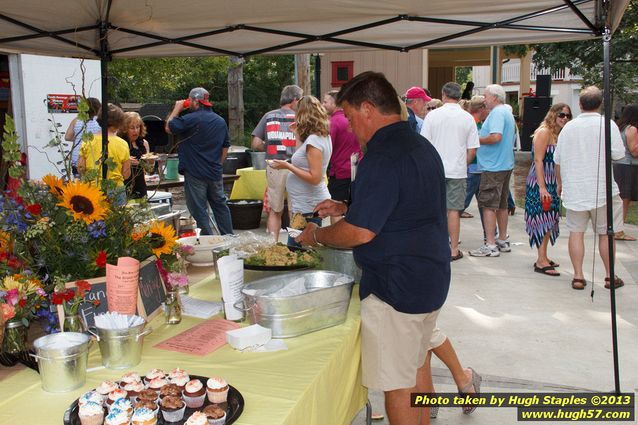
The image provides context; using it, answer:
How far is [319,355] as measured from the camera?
6.49 feet

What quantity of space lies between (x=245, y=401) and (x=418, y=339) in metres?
0.95

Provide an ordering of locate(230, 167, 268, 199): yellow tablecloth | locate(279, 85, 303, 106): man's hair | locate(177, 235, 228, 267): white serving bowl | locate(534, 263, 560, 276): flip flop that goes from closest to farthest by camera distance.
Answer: locate(177, 235, 228, 267): white serving bowl, locate(534, 263, 560, 276): flip flop, locate(279, 85, 303, 106): man's hair, locate(230, 167, 268, 199): yellow tablecloth

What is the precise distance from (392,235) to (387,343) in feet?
1.37

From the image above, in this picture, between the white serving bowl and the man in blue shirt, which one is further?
the man in blue shirt

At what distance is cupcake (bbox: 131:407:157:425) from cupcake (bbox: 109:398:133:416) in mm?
24

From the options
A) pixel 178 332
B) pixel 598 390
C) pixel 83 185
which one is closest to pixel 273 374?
pixel 178 332

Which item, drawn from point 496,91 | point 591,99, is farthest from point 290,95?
point 591,99

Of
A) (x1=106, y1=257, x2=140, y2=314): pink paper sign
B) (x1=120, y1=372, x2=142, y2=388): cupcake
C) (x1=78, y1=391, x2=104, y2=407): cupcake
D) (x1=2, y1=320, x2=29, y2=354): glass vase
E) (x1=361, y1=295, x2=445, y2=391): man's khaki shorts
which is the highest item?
(x1=106, y1=257, x2=140, y2=314): pink paper sign

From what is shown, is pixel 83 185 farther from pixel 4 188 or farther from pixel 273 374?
pixel 273 374

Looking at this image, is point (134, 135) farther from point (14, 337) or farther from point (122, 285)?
point (14, 337)

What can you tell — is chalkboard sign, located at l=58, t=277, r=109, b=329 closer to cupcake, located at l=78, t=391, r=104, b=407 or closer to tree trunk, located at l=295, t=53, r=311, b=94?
cupcake, located at l=78, t=391, r=104, b=407

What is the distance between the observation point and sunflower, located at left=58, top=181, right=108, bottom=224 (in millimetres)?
1953

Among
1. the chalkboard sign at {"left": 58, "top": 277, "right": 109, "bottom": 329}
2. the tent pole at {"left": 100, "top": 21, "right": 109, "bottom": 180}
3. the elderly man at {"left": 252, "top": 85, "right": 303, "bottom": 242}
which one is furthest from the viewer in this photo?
the elderly man at {"left": 252, "top": 85, "right": 303, "bottom": 242}

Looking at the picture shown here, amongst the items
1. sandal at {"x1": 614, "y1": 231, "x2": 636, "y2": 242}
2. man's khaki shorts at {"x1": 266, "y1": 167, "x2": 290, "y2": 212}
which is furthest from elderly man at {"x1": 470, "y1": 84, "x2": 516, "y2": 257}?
man's khaki shorts at {"x1": 266, "y1": 167, "x2": 290, "y2": 212}
